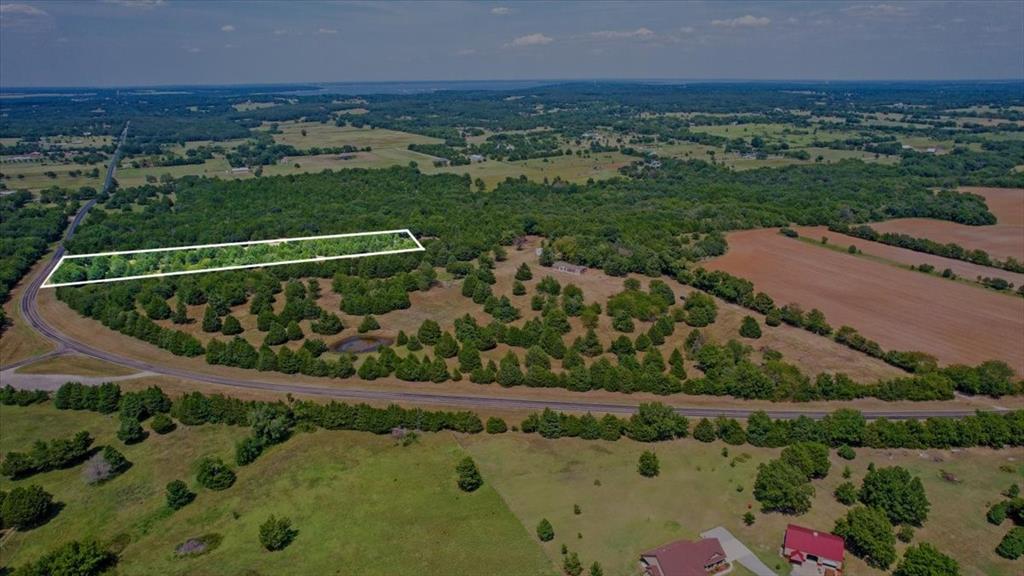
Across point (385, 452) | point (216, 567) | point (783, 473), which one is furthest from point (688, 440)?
point (216, 567)

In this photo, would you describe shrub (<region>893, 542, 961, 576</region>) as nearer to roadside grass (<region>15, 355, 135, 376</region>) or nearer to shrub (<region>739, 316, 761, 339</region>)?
shrub (<region>739, 316, 761, 339</region>)

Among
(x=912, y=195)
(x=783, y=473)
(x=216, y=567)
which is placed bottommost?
A: (x=216, y=567)

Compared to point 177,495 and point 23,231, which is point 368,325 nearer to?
point 177,495

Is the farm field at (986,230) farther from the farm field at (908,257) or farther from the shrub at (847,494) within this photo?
the shrub at (847,494)

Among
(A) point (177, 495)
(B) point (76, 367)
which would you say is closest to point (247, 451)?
(A) point (177, 495)

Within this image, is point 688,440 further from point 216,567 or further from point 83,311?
point 83,311
